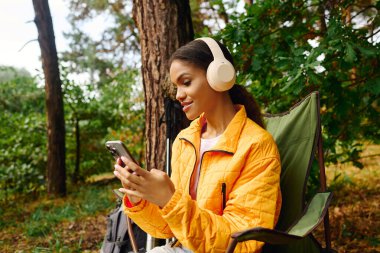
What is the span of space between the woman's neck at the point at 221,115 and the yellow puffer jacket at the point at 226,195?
0.19ft

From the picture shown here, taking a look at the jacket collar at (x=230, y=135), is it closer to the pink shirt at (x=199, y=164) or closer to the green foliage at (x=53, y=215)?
the pink shirt at (x=199, y=164)

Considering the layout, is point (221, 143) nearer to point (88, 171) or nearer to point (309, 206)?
point (309, 206)

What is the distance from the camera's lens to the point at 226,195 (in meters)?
1.66

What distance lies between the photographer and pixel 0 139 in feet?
23.5

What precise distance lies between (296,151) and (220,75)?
0.62 m

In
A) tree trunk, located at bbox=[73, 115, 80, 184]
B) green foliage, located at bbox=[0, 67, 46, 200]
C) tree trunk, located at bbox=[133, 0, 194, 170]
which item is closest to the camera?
tree trunk, located at bbox=[133, 0, 194, 170]

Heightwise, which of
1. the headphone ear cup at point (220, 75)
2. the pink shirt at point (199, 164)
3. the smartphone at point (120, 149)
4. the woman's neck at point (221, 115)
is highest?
the headphone ear cup at point (220, 75)

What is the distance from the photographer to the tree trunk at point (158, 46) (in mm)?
2906

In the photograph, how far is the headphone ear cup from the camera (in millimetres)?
1661

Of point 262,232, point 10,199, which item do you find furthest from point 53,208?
point 262,232

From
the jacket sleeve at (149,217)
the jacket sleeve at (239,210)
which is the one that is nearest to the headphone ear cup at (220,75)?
the jacket sleeve at (239,210)

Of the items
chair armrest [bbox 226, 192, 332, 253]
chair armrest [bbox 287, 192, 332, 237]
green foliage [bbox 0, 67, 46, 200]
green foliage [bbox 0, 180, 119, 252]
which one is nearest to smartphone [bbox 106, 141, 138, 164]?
chair armrest [bbox 226, 192, 332, 253]

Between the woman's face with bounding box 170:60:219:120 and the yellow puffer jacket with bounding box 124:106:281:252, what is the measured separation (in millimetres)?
156

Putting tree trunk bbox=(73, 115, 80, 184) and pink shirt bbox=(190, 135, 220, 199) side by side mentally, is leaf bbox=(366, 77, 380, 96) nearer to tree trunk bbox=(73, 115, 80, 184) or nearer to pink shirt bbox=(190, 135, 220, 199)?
pink shirt bbox=(190, 135, 220, 199)
